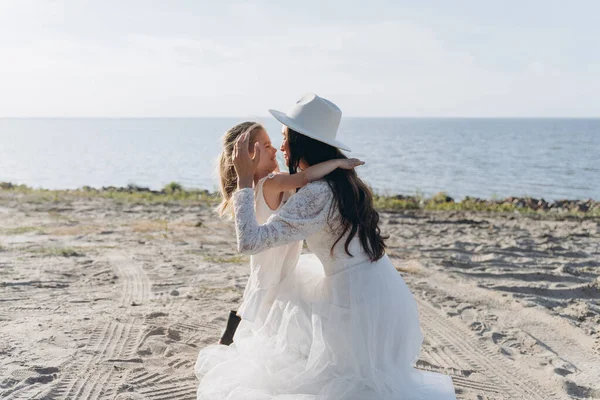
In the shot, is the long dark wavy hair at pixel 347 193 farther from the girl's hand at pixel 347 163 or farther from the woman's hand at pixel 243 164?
the woman's hand at pixel 243 164

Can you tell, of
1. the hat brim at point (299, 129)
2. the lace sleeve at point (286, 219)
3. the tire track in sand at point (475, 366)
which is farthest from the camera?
the tire track in sand at point (475, 366)

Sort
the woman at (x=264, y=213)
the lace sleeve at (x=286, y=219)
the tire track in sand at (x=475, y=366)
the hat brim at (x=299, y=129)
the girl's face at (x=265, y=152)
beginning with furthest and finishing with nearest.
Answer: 1. the tire track in sand at (x=475, y=366)
2. the girl's face at (x=265, y=152)
3. the woman at (x=264, y=213)
4. the hat brim at (x=299, y=129)
5. the lace sleeve at (x=286, y=219)

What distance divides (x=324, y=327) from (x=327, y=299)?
17 centimetres

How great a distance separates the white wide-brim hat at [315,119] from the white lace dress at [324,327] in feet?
1.00

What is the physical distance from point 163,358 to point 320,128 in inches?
94.0

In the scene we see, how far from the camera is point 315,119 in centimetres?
377

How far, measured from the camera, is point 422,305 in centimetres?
658

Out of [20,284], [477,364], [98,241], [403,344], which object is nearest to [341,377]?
[403,344]

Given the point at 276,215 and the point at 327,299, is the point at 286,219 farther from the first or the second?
the point at 327,299

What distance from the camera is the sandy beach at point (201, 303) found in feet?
15.3

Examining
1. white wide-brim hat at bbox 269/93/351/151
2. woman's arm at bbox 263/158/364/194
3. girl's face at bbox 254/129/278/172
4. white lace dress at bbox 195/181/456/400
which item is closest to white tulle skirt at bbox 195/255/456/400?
white lace dress at bbox 195/181/456/400

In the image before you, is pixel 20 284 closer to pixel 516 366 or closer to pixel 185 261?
pixel 185 261

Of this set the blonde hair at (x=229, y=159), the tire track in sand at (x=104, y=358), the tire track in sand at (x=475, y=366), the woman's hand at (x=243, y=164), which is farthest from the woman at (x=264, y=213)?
the tire track in sand at (x=475, y=366)

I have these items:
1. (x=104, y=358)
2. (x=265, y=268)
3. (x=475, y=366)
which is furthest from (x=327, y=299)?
(x=104, y=358)
